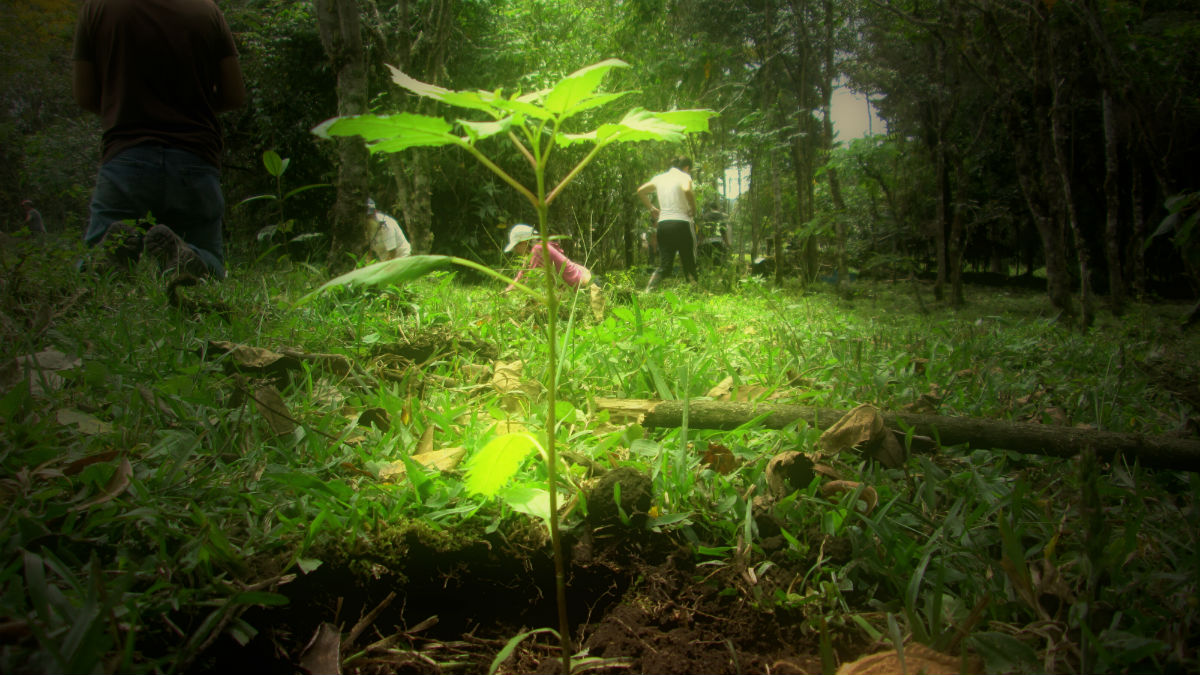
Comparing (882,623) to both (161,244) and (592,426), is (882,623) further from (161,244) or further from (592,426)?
(161,244)

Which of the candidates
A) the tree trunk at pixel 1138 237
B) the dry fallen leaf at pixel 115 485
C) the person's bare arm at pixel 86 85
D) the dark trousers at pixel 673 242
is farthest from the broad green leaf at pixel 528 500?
the tree trunk at pixel 1138 237

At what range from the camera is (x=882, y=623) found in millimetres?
877

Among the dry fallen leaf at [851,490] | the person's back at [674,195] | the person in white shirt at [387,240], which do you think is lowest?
the dry fallen leaf at [851,490]

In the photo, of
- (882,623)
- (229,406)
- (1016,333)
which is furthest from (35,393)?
(1016,333)

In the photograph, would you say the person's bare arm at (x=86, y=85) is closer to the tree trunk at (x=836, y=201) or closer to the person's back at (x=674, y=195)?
the person's back at (x=674, y=195)

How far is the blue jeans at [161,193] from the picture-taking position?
264 cm

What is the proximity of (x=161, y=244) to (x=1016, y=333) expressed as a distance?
5302mm

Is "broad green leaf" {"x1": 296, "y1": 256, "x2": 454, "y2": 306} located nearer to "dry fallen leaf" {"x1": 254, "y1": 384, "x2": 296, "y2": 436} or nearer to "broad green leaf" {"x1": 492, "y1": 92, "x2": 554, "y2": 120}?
"broad green leaf" {"x1": 492, "y1": 92, "x2": 554, "y2": 120}

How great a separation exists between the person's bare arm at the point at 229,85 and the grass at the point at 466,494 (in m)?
1.33

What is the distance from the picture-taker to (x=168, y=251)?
258 cm

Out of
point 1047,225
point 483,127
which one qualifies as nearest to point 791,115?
point 1047,225

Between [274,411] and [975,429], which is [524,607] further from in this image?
[975,429]

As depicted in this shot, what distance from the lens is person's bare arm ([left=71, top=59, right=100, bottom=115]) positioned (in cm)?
271

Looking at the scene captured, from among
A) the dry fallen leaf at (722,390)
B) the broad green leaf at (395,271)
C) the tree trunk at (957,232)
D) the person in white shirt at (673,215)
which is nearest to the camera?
the broad green leaf at (395,271)
